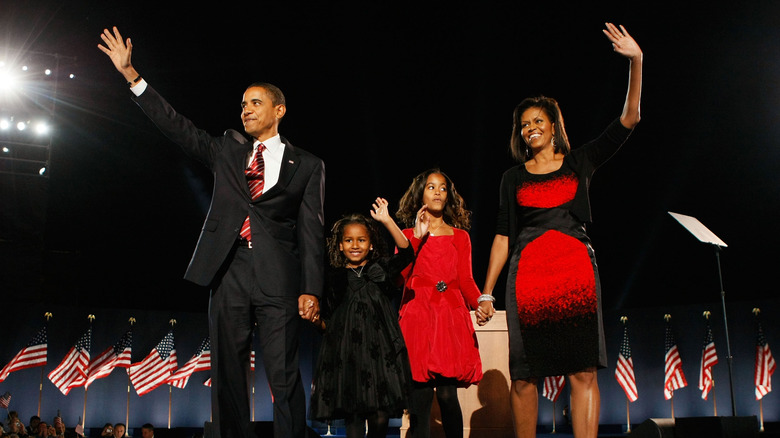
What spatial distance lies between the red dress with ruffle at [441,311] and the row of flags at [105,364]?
6.66 metres

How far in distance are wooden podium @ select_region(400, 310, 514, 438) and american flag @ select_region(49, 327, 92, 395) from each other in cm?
717

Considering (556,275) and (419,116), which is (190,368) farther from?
(556,275)

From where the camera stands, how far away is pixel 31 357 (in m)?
9.43

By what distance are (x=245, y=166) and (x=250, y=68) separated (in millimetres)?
7627

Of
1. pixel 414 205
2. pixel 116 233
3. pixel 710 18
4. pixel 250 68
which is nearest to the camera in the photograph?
pixel 414 205

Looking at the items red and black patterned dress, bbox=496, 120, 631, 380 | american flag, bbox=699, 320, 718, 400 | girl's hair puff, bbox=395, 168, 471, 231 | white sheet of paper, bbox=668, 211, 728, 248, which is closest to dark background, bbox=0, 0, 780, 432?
american flag, bbox=699, 320, 718, 400

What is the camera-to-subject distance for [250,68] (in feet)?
32.7

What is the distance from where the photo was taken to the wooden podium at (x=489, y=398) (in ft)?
13.0

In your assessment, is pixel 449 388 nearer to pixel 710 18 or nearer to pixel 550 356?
pixel 550 356

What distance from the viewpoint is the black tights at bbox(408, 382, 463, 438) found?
3.21m

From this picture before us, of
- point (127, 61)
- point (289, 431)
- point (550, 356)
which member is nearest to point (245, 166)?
point (127, 61)

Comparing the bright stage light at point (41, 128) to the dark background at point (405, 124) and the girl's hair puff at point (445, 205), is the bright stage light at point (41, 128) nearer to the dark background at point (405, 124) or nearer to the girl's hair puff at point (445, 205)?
the dark background at point (405, 124)

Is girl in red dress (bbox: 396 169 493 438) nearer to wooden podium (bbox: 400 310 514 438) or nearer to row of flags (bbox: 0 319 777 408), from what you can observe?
wooden podium (bbox: 400 310 514 438)

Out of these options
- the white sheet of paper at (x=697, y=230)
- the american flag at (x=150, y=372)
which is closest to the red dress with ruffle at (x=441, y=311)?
the white sheet of paper at (x=697, y=230)
